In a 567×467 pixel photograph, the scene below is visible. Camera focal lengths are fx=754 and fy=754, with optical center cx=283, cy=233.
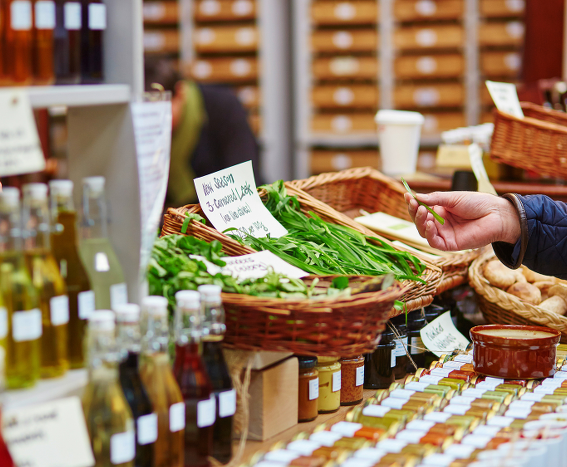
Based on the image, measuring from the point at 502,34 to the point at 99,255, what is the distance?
235 inches

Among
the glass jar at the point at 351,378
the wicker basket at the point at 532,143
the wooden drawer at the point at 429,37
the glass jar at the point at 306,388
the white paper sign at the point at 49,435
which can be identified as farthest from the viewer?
the wooden drawer at the point at 429,37

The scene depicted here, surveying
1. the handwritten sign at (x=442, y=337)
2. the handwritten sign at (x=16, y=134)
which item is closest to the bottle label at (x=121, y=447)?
the handwritten sign at (x=16, y=134)

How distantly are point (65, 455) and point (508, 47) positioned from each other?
633 centimetres

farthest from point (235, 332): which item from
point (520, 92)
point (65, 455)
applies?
point (520, 92)

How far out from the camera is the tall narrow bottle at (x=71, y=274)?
113 cm

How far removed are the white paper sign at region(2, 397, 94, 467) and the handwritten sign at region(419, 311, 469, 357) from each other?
99cm

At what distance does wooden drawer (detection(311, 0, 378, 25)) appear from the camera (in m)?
6.64

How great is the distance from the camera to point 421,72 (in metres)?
6.66

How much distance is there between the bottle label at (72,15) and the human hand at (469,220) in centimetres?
93

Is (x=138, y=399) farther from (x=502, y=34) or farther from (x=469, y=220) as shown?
(x=502, y=34)

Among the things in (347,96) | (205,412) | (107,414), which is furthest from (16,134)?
(347,96)

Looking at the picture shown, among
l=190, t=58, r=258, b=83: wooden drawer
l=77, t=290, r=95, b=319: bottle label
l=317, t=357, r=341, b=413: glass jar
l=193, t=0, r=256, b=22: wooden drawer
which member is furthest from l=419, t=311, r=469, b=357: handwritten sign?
l=193, t=0, r=256, b=22: wooden drawer

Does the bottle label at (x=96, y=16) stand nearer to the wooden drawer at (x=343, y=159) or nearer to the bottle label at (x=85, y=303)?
the bottle label at (x=85, y=303)

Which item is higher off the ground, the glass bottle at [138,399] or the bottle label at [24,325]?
the bottle label at [24,325]
